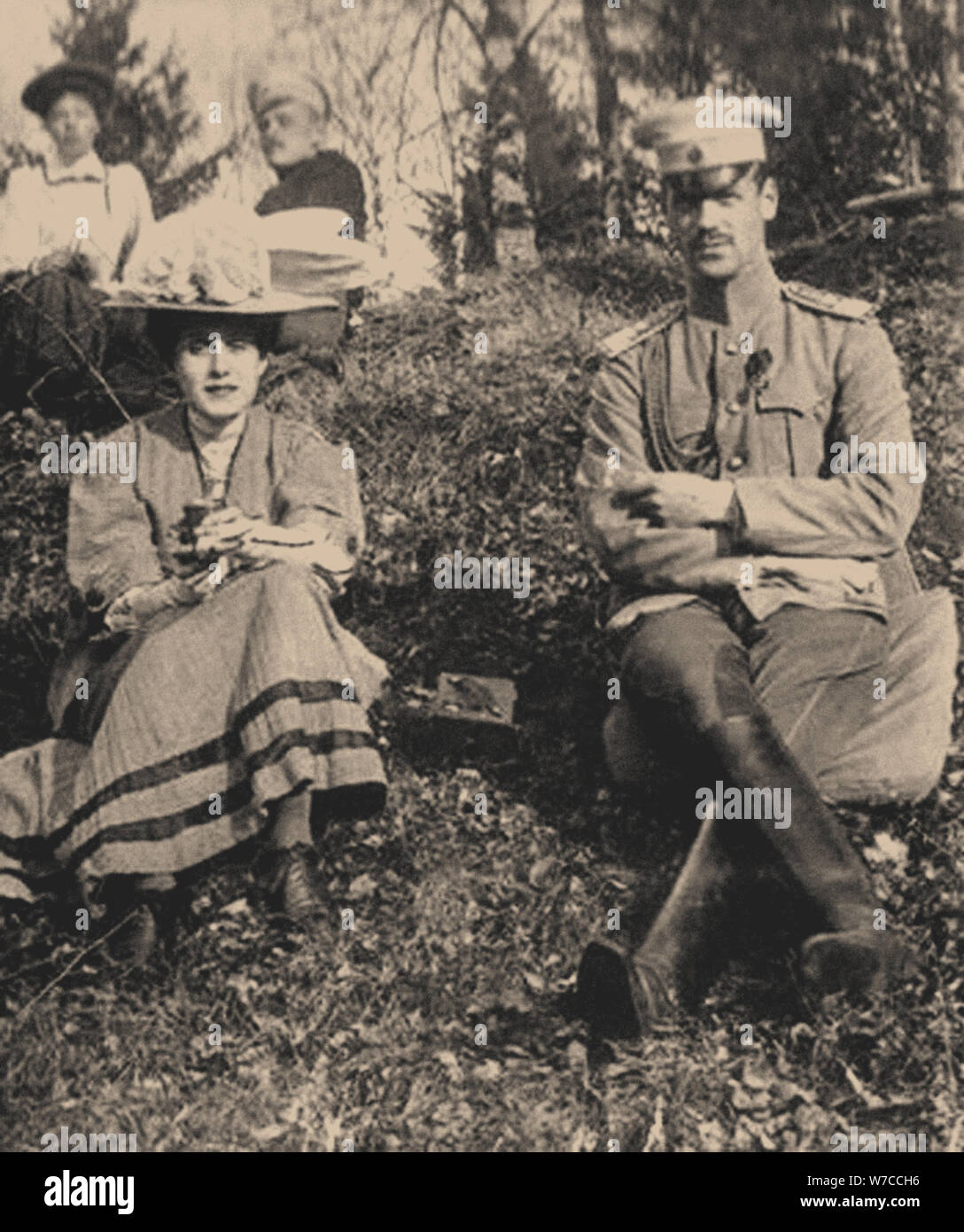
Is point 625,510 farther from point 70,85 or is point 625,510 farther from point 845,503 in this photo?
point 70,85

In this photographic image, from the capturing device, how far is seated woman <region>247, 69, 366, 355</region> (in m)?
5.66

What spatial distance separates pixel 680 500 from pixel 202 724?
1320mm

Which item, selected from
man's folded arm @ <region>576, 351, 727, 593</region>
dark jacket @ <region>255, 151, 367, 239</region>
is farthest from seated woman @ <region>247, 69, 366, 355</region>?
Result: man's folded arm @ <region>576, 351, 727, 593</region>

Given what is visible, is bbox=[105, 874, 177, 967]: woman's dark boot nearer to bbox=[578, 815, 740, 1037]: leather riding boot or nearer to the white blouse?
bbox=[578, 815, 740, 1037]: leather riding boot

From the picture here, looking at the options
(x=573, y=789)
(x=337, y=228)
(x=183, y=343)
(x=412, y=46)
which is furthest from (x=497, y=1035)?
(x=412, y=46)

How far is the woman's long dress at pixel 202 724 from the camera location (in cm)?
491

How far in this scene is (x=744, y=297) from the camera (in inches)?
207

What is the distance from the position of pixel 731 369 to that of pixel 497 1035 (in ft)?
5.90

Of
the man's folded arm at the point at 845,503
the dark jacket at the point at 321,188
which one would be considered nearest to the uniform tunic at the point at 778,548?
the man's folded arm at the point at 845,503

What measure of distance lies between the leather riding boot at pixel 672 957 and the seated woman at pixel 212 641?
73 cm

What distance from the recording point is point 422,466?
18.2 ft

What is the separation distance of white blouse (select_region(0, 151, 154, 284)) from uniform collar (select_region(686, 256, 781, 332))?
1.60 meters

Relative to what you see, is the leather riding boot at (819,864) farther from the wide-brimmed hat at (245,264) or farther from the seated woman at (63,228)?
the seated woman at (63,228)

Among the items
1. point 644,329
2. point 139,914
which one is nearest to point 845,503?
point 644,329
